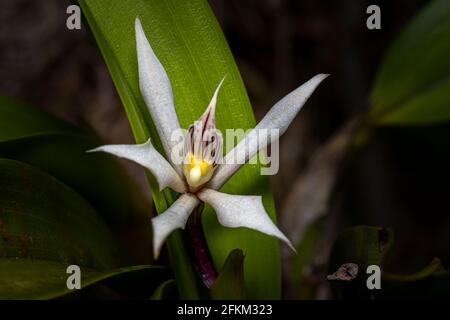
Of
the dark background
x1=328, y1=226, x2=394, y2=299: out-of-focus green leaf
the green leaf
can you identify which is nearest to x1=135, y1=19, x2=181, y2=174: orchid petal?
x1=328, y1=226, x2=394, y2=299: out-of-focus green leaf

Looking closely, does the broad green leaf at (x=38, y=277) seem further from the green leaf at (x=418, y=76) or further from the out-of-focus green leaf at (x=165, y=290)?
the green leaf at (x=418, y=76)

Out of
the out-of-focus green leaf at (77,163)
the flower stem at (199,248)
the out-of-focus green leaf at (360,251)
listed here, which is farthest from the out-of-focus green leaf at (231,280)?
the out-of-focus green leaf at (77,163)

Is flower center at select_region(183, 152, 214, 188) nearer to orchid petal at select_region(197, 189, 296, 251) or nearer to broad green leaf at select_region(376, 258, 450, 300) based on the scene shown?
orchid petal at select_region(197, 189, 296, 251)

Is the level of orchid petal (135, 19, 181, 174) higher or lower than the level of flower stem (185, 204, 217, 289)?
higher

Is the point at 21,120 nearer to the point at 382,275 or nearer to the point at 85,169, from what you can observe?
the point at 85,169

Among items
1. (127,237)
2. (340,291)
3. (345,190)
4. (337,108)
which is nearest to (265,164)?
(340,291)
